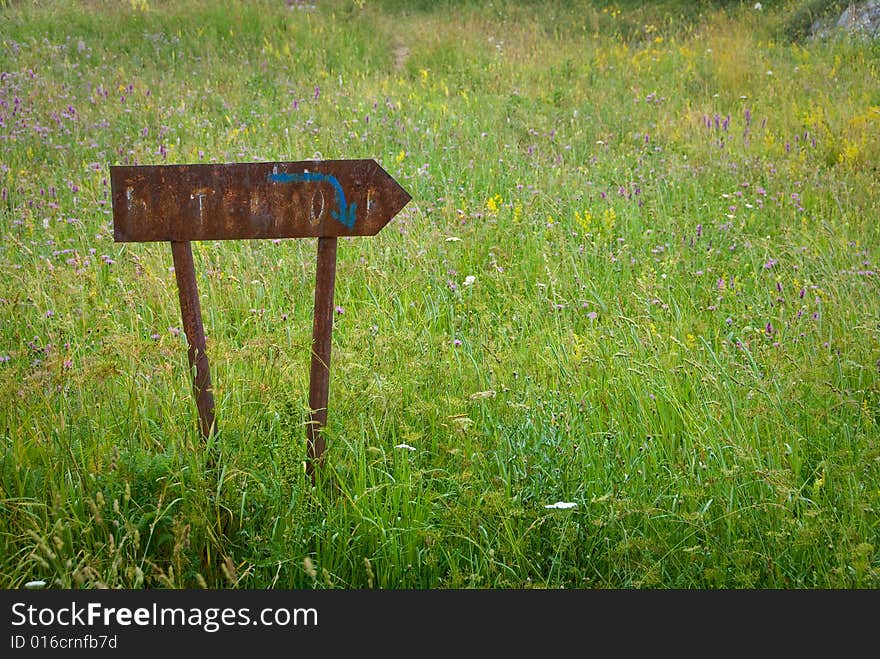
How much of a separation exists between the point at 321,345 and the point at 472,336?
1.46 meters

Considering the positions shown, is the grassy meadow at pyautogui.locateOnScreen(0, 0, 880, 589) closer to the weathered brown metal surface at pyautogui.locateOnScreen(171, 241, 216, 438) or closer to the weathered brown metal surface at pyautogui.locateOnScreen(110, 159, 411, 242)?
the weathered brown metal surface at pyautogui.locateOnScreen(171, 241, 216, 438)

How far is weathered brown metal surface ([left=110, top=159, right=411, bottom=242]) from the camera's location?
8.48 feet

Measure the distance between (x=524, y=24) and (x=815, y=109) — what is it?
5.93 m

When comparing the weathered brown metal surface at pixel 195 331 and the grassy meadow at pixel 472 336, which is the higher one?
the weathered brown metal surface at pixel 195 331

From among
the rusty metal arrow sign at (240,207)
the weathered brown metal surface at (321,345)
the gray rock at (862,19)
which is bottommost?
the weathered brown metal surface at (321,345)

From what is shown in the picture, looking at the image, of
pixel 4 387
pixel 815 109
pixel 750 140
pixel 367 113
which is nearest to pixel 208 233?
pixel 4 387

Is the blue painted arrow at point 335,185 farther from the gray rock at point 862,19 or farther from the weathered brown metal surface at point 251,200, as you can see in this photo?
the gray rock at point 862,19

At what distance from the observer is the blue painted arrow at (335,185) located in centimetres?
261

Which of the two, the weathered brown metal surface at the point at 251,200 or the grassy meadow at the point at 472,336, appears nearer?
the grassy meadow at the point at 472,336

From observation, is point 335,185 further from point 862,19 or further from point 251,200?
point 862,19

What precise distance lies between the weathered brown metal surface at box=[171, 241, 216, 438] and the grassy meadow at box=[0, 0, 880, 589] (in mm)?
74

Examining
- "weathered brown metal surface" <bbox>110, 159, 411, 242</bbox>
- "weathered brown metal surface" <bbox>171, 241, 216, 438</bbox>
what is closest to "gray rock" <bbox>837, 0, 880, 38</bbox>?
"weathered brown metal surface" <bbox>110, 159, 411, 242</bbox>

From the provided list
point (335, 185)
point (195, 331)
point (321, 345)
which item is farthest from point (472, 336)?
point (195, 331)

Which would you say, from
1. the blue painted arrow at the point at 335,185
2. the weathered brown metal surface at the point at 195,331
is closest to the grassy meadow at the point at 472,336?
the weathered brown metal surface at the point at 195,331
